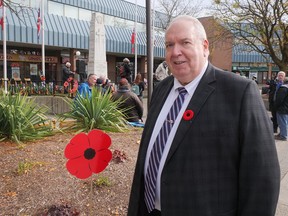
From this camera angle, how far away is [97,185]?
12.2 ft

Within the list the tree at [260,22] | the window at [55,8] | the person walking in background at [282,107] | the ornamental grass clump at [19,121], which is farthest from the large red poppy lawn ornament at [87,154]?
the window at [55,8]

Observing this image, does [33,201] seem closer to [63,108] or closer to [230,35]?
[63,108]

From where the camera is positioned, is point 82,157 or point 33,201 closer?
point 82,157

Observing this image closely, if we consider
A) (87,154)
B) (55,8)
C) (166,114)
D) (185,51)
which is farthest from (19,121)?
(55,8)

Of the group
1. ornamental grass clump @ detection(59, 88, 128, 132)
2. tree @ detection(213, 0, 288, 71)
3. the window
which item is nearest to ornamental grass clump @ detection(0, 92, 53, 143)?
ornamental grass clump @ detection(59, 88, 128, 132)

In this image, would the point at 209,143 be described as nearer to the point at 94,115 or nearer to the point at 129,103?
the point at 94,115

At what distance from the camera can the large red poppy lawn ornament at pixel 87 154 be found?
2.64 meters

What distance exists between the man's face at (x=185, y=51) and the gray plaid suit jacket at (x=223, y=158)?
0.45ft

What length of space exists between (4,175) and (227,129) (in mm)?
3273

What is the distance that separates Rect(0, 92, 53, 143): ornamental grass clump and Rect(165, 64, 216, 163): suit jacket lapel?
3926 millimetres

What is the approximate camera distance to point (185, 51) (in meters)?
1.82

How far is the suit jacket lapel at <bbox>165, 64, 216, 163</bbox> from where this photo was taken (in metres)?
1.70

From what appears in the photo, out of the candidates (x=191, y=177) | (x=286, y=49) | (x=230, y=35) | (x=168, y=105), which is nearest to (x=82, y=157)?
(x=168, y=105)

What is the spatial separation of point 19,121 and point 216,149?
4326 millimetres
